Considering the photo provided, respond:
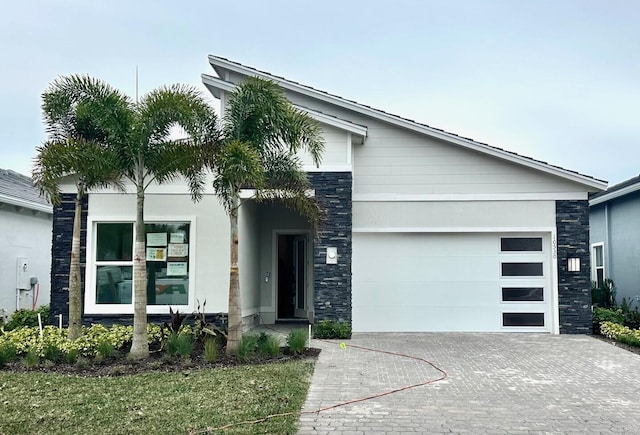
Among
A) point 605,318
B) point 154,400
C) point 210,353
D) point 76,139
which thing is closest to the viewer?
point 154,400

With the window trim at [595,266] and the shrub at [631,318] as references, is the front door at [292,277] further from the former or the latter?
the window trim at [595,266]

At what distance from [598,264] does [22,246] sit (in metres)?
16.6

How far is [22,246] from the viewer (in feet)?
53.8

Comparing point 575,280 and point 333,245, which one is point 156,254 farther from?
point 575,280

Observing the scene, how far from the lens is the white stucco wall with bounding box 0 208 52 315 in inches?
614

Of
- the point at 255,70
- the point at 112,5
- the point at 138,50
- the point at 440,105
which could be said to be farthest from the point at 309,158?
the point at 440,105

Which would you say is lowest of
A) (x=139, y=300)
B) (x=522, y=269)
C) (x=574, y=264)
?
(x=139, y=300)

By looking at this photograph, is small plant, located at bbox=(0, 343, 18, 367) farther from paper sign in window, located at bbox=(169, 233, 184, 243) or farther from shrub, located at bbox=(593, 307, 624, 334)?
shrub, located at bbox=(593, 307, 624, 334)

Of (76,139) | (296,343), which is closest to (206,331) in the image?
(296,343)

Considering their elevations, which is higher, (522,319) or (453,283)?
(453,283)

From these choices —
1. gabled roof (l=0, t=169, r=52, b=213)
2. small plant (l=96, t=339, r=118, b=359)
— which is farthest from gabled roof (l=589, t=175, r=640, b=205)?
gabled roof (l=0, t=169, r=52, b=213)

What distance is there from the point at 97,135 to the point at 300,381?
5.45 meters

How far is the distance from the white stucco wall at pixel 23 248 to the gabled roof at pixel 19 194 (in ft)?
1.08

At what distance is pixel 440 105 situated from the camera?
22.7 meters
